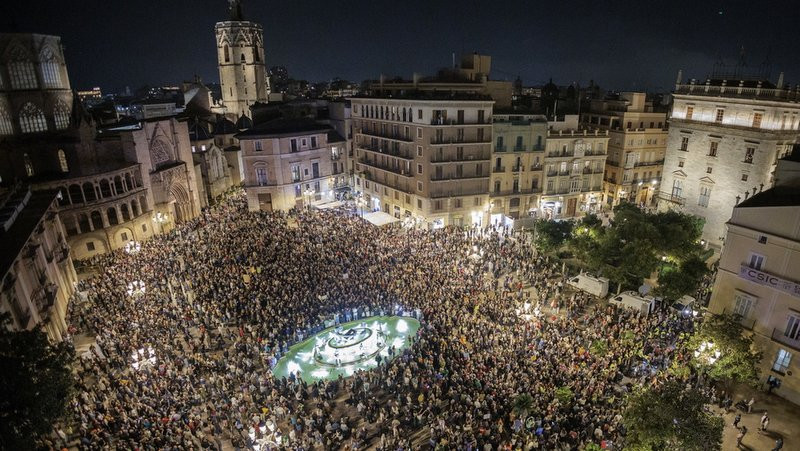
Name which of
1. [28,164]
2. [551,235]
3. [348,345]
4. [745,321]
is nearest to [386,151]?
[551,235]

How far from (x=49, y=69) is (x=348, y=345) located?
54.5m

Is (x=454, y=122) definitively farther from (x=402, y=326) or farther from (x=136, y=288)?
(x=136, y=288)

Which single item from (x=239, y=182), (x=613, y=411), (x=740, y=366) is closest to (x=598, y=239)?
(x=740, y=366)

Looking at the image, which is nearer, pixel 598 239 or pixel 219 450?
pixel 219 450

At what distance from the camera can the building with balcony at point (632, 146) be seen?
54.4 metres

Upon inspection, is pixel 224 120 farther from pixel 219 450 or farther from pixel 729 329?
pixel 729 329

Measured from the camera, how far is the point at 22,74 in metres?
52.1

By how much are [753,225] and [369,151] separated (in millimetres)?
40930

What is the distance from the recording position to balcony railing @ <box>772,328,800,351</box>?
23697 millimetres

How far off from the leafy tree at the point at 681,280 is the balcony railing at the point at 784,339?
19.2 feet

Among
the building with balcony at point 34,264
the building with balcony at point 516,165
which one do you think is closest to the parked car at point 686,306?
the building with balcony at point 516,165

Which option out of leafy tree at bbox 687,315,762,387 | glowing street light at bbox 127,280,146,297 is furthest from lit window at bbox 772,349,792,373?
glowing street light at bbox 127,280,146,297

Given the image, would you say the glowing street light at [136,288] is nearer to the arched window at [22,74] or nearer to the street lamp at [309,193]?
the street lamp at [309,193]

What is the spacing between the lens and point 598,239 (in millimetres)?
35219
